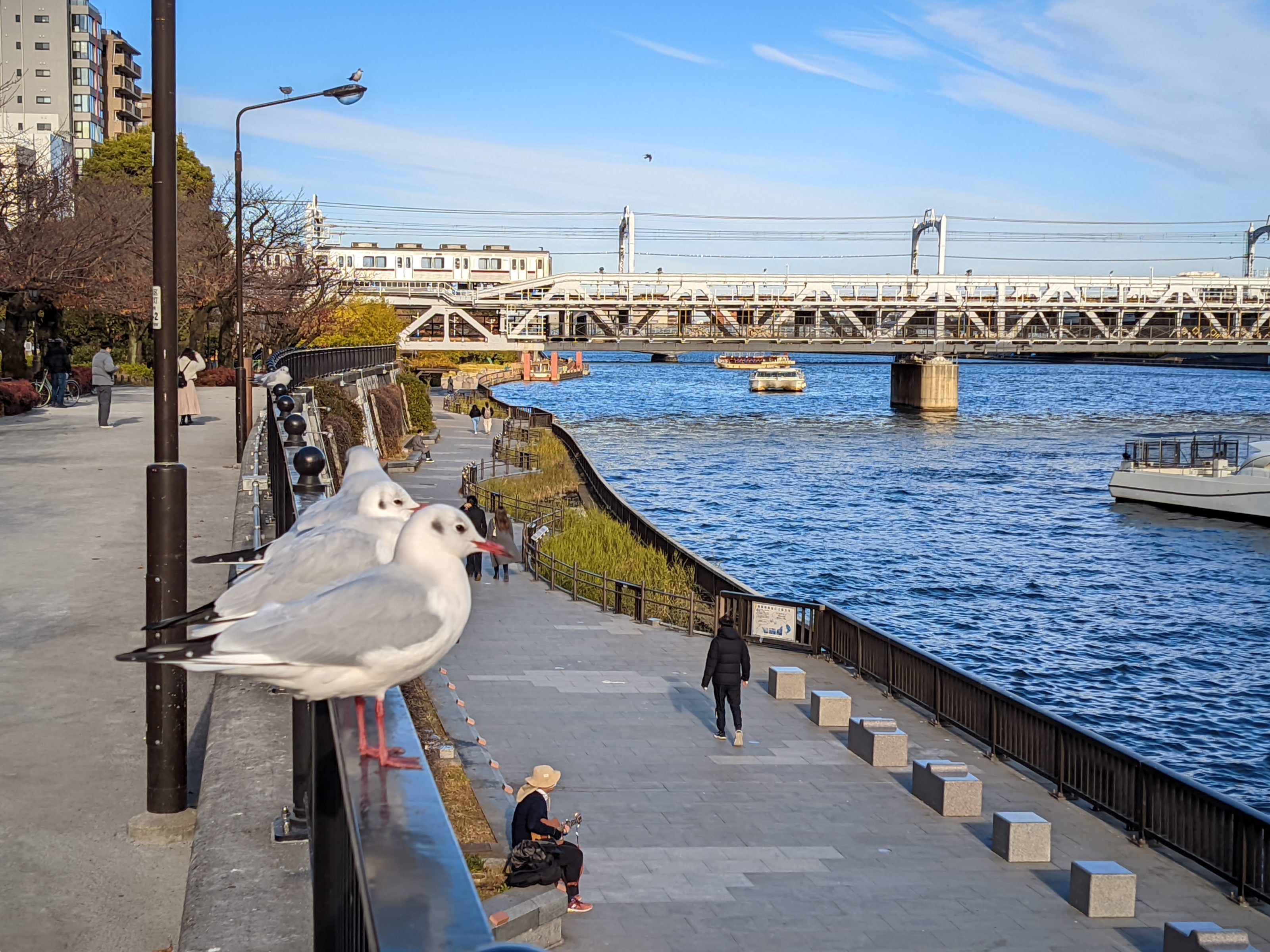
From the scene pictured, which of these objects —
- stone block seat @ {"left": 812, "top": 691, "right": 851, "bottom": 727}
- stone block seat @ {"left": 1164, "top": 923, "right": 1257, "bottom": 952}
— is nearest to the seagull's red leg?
stone block seat @ {"left": 1164, "top": 923, "right": 1257, "bottom": 952}

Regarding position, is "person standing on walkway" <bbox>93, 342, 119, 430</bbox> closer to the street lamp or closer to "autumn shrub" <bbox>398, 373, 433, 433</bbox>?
the street lamp

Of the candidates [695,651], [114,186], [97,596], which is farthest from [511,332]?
[97,596]

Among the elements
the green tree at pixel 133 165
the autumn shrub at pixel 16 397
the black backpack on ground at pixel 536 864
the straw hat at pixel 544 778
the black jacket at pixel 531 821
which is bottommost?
the black backpack on ground at pixel 536 864

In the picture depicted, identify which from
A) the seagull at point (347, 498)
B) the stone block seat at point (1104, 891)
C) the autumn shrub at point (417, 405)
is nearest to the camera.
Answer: the seagull at point (347, 498)

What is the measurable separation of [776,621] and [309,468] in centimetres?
1607

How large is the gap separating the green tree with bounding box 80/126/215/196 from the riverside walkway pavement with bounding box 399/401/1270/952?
208ft

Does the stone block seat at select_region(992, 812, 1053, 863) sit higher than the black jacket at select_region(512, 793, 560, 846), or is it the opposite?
the black jacket at select_region(512, 793, 560, 846)

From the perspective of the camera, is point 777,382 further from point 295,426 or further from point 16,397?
point 295,426

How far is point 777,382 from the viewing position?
151000 millimetres

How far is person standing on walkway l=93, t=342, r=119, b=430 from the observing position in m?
28.2

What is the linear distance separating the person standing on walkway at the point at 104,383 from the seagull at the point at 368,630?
26461 mm

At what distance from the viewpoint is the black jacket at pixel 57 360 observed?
34.3 meters

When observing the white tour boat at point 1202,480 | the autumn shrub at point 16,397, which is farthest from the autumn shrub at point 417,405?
the white tour boat at point 1202,480

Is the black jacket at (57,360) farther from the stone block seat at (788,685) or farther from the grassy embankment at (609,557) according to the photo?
the stone block seat at (788,685)
